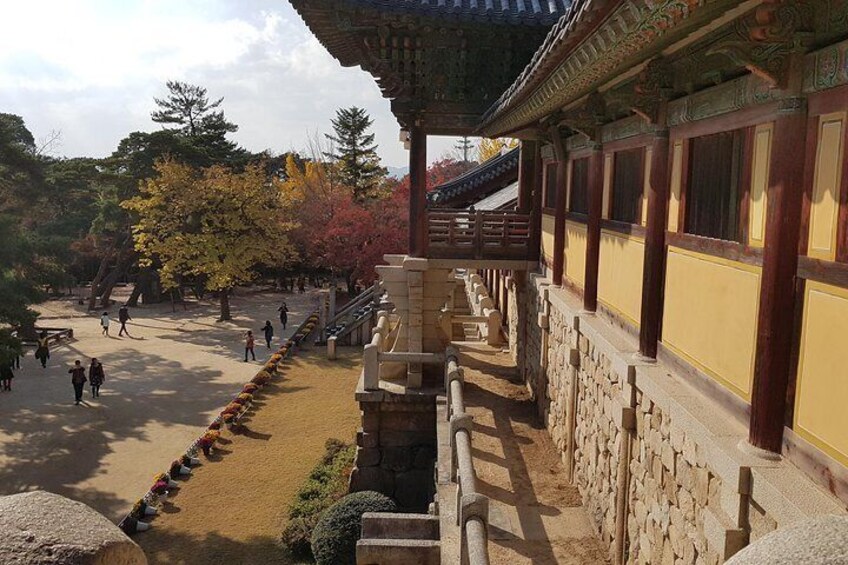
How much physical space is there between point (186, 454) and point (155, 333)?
17.1 metres

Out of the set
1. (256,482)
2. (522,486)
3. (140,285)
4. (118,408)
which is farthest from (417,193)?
(140,285)

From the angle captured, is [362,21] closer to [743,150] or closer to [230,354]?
[743,150]

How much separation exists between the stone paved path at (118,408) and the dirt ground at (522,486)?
8.03 meters

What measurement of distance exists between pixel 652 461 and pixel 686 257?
1.91 m

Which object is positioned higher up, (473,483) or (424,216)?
(424,216)

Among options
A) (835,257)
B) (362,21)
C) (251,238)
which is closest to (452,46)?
(362,21)

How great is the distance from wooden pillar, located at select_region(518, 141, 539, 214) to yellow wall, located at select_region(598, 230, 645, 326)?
6.60 meters

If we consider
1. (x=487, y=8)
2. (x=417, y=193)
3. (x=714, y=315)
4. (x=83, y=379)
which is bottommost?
(x=83, y=379)

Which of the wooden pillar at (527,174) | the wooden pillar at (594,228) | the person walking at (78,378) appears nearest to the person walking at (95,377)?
the person walking at (78,378)

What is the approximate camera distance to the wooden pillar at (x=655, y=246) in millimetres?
6262

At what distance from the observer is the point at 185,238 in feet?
102

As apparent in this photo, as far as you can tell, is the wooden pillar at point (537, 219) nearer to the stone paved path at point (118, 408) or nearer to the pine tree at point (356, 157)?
the stone paved path at point (118, 408)

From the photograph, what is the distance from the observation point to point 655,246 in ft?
20.9

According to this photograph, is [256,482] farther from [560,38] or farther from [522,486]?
[560,38]
